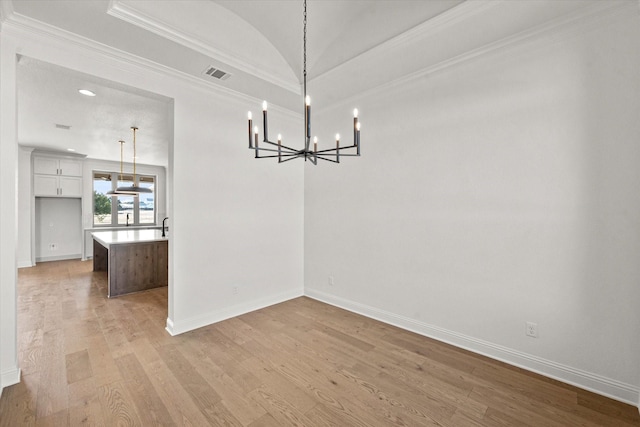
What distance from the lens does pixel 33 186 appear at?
261 inches

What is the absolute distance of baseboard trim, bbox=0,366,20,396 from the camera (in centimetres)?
206

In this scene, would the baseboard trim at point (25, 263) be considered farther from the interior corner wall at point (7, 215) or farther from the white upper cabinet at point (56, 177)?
the interior corner wall at point (7, 215)

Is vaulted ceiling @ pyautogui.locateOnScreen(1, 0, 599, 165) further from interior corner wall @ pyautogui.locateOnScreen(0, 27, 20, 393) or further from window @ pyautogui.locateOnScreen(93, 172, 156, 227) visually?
window @ pyautogui.locateOnScreen(93, 172, 156, 227)

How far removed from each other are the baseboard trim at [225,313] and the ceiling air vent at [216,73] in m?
2.79

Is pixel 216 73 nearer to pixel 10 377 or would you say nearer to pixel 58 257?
pixel 10 377

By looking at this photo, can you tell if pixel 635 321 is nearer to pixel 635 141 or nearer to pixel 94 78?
pixel 635 141

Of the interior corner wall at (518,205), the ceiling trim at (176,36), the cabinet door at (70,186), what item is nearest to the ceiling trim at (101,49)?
the ceiling trim at (176,36)

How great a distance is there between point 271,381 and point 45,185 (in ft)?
27.1

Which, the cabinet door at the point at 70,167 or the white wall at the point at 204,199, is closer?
the white wall at the point at 204,199

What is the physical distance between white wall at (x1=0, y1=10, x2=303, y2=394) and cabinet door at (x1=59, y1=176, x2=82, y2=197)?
6.44m

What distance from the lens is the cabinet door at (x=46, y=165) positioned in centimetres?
668

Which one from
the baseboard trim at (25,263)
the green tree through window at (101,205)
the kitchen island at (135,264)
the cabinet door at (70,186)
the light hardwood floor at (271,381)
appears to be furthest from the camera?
the green tree through window at (101,205)

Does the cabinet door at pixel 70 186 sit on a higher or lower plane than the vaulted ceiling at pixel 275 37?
lower

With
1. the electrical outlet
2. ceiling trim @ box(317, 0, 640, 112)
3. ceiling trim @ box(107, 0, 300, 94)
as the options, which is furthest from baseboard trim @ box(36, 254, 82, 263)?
the electrical outlet
